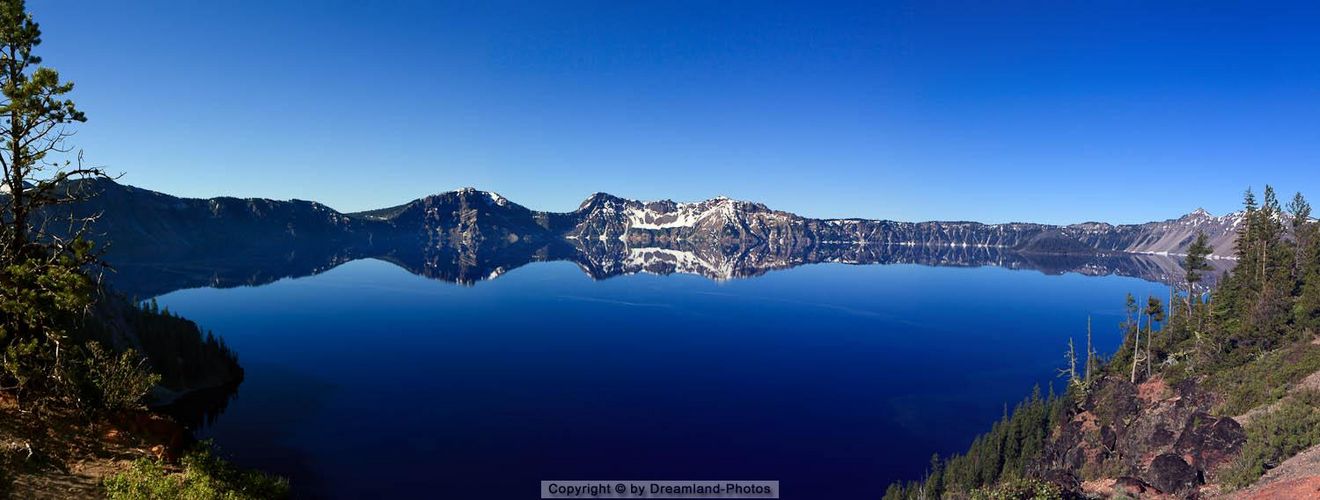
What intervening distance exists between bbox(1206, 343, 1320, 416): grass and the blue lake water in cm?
3781

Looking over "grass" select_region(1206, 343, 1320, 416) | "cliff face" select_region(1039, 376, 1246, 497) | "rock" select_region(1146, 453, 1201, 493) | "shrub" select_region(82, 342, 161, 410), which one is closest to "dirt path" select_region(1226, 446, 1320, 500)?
"cliff face" select_region(1039, 376, 1246, 497)

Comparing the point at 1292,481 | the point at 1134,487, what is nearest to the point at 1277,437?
the point at 1134,487

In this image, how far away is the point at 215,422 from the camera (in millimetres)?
87000

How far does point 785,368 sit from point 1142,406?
68.9m

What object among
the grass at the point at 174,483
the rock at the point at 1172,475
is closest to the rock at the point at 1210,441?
the rock at the point at 1172,475

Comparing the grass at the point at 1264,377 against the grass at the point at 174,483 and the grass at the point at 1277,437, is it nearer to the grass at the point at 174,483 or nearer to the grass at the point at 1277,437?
the grass at the point at 1277,437

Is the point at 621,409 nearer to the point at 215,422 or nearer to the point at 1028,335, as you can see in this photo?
the point at 215,422

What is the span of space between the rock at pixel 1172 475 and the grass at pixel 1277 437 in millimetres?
4828

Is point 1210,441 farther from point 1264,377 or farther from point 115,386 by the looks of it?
point 115,386

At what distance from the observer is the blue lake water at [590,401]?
78.6 metres

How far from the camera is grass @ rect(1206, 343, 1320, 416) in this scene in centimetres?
6694

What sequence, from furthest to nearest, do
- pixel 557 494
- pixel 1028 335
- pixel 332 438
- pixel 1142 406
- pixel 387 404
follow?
pixel 1028 335 < pixel 387 404 < pixel 1142 406 < pixel 332 438 < pixel 557 494

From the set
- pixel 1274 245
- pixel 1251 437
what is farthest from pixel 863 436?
pixel 1274 245

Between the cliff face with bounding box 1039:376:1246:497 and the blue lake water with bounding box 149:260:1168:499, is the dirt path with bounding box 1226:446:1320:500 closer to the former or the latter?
the cliff face with bounding box 1039:376:1246:497
